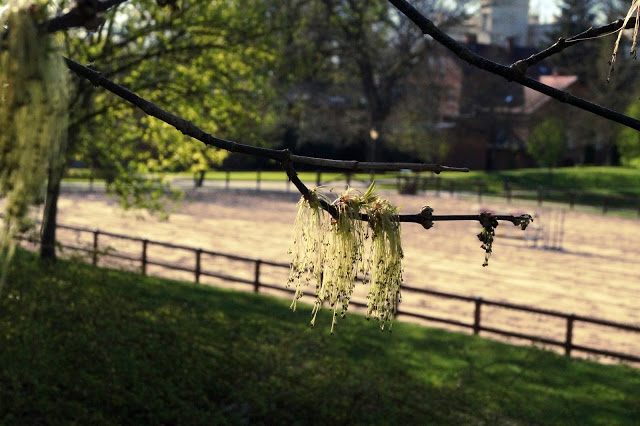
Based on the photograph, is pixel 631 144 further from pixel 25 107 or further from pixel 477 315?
pixel 25 107

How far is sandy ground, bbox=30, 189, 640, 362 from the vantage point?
18.1m

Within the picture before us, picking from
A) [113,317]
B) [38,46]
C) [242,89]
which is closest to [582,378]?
[113,317]

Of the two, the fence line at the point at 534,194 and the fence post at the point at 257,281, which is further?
the fence line at the point at 534,194

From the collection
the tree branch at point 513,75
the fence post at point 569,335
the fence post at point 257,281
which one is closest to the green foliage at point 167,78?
the fence post at point 257,281

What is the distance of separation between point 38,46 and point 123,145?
1780cm

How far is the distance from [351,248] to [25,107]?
4.32 ft

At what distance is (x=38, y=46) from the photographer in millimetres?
1767

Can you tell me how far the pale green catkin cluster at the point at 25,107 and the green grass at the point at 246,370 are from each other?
845cm

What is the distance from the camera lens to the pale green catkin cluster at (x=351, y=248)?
2.78m

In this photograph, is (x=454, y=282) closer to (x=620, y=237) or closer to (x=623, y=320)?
(x=623, y=320)

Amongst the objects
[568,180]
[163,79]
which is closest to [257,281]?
[163,79]

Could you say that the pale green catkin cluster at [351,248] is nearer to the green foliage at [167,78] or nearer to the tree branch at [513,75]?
the tree branch at [513,75]

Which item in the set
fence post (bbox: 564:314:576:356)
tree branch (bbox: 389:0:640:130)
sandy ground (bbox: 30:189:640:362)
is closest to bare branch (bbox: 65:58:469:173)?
tree branch (bbox: 389:0:640:130)

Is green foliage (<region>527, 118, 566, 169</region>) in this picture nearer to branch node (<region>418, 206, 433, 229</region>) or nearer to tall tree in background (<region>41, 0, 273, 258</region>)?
tall tree in background (<region>41, 0, 273, 258</region>)
